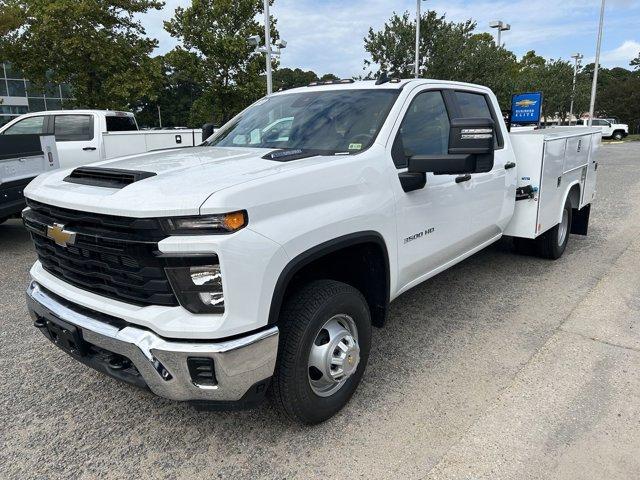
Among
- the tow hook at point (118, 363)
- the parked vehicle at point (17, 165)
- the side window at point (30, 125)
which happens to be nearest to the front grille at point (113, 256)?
the tow hook at point (118, 363)

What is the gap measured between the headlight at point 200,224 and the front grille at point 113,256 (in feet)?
0.17

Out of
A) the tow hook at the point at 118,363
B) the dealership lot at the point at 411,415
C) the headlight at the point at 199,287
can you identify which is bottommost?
the dealership lot at the point at 411,415

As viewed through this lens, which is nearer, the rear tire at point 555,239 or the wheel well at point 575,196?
the rear tire at point 555,239

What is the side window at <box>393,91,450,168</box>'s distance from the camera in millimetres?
3219

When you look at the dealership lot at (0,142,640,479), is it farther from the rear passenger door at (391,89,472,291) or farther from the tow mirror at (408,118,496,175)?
the tow mirror at (408,118,496,175)

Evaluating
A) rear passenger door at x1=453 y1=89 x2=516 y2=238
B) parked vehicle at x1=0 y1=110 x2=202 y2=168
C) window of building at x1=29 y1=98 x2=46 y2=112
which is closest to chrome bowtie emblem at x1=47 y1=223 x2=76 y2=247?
rear passenger door at x1=453 y1=89 x2=516 y2=238

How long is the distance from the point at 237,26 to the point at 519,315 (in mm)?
22899

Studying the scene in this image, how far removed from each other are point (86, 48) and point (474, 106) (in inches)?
663

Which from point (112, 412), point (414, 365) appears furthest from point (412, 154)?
point (112, 412)

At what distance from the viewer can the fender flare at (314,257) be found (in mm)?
2289

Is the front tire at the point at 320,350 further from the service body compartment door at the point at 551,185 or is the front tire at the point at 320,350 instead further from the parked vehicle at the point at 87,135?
the parked vehicle at the point at 87,135

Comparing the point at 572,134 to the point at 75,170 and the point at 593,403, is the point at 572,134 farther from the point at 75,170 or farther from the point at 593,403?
the point at 75,170

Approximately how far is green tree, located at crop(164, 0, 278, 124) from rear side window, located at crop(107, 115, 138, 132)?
42.0ft

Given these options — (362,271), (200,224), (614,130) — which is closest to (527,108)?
(362,271)
